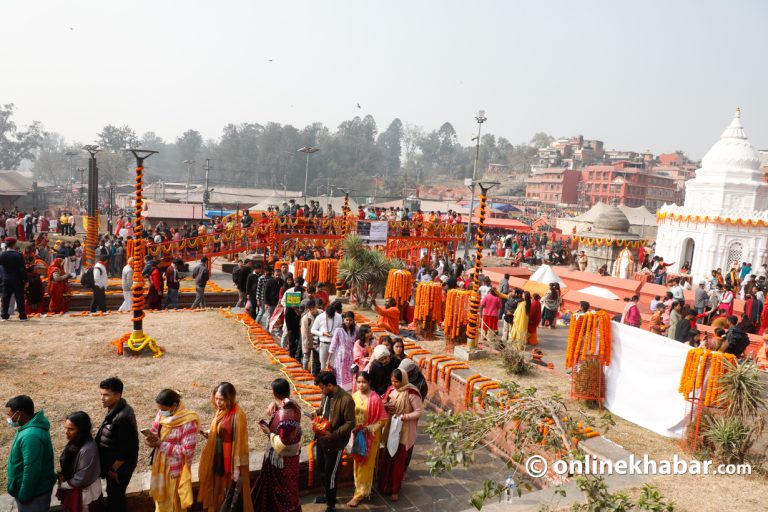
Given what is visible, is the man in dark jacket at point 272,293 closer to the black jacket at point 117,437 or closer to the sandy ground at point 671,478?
the sandy ground at point 671,478

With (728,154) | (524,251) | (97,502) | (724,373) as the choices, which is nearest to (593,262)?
(524,251)

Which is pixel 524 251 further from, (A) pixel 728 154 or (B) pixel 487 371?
(B) pixel 487 371

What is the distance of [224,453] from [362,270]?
9737 mm

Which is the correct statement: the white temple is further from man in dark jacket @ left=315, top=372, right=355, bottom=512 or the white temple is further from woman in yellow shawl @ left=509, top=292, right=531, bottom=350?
man in dark jacket @ left=315, top=372, right=355, bottom=512

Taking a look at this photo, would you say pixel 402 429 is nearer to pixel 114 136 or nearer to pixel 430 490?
pixel 430 490

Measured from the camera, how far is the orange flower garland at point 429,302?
1196 centimetres

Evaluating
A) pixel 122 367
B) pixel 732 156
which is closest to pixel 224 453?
pixel 122 367

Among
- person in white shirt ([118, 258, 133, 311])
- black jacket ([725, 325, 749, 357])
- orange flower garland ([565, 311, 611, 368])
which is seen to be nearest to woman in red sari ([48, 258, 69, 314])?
person in white shirt ([118, 258, 133, 311])

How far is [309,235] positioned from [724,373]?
17.3 m

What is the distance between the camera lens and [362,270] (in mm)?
14664

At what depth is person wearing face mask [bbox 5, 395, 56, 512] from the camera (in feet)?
14.3

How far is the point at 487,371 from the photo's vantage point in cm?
983

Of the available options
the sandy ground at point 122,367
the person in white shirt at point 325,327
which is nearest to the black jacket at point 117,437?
the sandy ground at point 122,367

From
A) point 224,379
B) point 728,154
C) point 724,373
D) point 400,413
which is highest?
point 728,154
